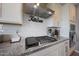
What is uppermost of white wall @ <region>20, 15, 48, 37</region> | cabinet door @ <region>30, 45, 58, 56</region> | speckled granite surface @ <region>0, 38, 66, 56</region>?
white wall @ <region>20, 15, 48, 37</region>

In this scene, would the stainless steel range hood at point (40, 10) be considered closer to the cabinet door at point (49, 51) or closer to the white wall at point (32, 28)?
the white wall at point (32, 28)

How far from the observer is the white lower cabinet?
1160 millimetres

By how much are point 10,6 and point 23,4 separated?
138mm

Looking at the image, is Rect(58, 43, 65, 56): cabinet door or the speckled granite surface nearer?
the speckled granite surface

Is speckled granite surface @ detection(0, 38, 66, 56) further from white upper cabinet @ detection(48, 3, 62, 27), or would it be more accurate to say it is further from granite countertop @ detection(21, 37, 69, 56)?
white upper cabinet @ detection(48, 3, 62, 27)

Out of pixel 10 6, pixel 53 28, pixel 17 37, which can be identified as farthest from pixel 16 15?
pixel 53 28

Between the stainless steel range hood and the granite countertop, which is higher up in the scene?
the stainless steel range hood

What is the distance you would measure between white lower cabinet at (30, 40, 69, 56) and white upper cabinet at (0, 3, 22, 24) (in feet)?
1.30

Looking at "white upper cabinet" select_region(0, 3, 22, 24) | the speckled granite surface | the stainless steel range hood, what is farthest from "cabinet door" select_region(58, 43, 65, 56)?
"white upper cabinet" select_region(0, 3, 22, 24)

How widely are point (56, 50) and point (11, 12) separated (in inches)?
24.5

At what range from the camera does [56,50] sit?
1192 millimetres

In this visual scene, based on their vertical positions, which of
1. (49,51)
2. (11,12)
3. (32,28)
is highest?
(11,12)

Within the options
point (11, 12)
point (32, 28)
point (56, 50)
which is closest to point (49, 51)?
point (56, 50)

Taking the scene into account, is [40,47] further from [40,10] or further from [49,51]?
[40,10]
